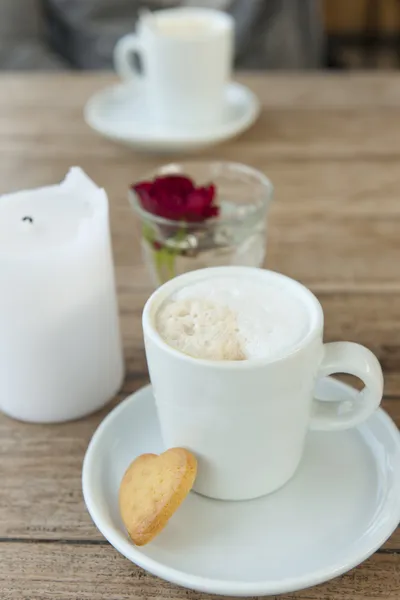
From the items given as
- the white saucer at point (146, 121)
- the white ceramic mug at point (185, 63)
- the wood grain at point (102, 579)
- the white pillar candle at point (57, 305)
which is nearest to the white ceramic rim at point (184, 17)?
the white ceramic mug at point (185, 63)

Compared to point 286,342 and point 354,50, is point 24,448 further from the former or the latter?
point 354,50

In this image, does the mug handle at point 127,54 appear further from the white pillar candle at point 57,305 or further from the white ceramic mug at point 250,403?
the white ceramic mug at point 250,403

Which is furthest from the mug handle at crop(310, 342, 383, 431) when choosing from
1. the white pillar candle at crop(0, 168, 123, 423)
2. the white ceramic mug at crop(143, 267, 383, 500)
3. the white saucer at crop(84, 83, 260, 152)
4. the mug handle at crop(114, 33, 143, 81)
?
the mug handle at crop(114, 33, 143, 81)

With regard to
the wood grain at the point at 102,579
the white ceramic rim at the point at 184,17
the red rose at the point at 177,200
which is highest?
the white ceramic rim at the point at 184,17

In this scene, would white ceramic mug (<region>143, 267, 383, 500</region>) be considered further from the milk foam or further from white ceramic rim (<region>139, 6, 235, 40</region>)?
white ceramic rim (<region>139, 6, 235, 40</region>)

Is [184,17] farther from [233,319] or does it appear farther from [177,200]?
[233,319]
